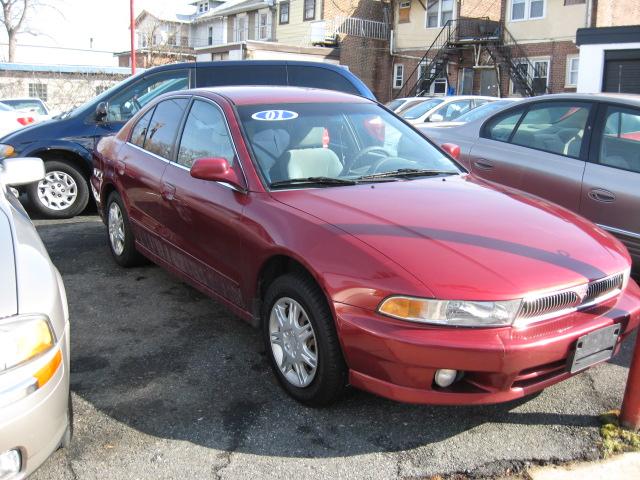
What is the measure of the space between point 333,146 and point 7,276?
2165mm

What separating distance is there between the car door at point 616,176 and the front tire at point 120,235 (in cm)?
367

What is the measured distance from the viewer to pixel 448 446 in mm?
3002

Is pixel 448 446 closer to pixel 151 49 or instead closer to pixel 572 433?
pixel 572 433

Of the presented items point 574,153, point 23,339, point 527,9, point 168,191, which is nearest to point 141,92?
point 168,191

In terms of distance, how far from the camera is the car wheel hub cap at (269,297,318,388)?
10.4 ft

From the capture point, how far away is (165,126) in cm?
488

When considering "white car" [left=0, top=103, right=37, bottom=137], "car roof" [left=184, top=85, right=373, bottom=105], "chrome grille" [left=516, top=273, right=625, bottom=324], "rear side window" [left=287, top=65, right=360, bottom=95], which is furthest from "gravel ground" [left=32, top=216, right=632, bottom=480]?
"white car" [left=0, top=103, right=37, bottom=137]

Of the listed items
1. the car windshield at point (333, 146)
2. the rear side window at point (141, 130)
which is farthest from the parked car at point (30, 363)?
the rear side window at point (141, 130)

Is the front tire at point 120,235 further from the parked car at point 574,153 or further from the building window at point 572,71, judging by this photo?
the building window at point 572,71

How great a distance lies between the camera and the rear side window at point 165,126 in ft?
15.4

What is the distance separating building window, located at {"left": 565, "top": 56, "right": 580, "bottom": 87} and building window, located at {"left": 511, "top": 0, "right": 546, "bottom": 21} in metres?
2.67

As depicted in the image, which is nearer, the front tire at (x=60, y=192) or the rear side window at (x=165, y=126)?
the rear side window at (x=165, y=126)

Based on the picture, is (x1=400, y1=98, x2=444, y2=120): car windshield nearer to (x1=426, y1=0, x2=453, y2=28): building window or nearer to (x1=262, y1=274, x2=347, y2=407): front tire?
(x1=262, y1=274, x2=347, y2=407): front tire

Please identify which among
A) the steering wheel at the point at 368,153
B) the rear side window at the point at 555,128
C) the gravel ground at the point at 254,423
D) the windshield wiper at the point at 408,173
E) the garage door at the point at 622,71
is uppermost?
the garage door at the point at 622,71
